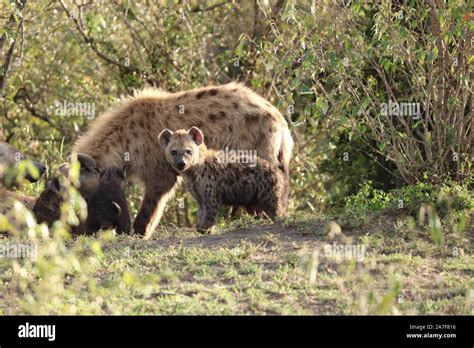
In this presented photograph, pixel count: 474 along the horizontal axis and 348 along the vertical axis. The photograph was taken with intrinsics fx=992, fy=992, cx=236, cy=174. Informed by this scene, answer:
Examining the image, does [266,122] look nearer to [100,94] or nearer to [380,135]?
[380,135]

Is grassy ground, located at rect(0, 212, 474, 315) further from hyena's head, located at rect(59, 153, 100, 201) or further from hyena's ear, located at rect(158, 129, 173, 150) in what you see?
hyena's head, located at rect(59, 153, 100, 201)

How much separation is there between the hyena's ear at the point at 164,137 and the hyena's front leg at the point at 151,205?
0.45m

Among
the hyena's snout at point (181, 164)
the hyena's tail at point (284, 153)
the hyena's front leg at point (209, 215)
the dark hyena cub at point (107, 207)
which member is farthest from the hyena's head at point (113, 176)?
the hyena's tail at point (284, 153)

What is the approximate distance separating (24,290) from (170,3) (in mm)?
5085

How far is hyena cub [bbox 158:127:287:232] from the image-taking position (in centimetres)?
746

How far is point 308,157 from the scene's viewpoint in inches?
406

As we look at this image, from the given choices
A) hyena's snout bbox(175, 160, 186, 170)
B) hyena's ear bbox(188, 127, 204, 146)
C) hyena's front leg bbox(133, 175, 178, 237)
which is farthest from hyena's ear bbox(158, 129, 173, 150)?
hyena's front leg bbox(133, 175, 178, 237)

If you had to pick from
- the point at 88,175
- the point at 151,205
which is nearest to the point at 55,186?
the point at 88,175

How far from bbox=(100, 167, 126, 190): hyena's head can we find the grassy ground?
0.61 m

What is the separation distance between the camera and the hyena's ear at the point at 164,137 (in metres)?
7.55

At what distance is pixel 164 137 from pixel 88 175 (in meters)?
0.77

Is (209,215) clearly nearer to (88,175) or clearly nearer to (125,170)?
(125,170)
